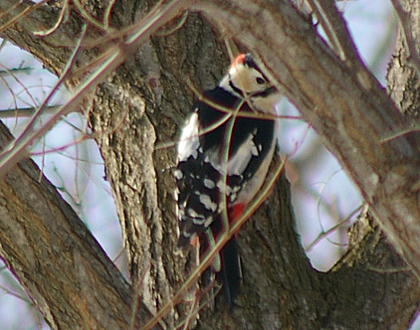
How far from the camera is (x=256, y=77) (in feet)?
13.1

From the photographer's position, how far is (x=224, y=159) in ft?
11.7

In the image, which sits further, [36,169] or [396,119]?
[36,169]

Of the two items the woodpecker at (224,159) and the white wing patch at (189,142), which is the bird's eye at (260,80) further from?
the white wing patch at (189,142)

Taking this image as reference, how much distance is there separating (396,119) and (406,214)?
270 mm

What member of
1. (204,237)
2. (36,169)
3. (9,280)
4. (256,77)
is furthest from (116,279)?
(9,280)

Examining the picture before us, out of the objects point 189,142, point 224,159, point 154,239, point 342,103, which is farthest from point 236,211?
point 342,103

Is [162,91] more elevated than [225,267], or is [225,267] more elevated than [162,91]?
[162,91]

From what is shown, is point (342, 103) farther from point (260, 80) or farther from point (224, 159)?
point (260, 80)

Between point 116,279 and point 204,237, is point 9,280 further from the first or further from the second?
point 116,279

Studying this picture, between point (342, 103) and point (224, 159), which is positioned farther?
point (224, 159)

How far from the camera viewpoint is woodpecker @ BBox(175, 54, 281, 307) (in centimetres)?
338

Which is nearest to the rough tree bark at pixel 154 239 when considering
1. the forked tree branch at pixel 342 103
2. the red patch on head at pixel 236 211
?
the red patch on head at pixel 236 211

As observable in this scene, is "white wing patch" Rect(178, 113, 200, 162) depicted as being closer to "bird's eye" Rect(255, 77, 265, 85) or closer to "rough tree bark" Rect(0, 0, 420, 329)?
"rough tree bark" Rect(0, 0, 420, 329)

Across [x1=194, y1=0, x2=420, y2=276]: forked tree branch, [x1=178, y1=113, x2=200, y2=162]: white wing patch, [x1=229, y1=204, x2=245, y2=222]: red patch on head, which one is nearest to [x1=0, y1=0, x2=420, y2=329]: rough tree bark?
[x1=178, y1=113, x2=200, y2=162]: white wing patch
